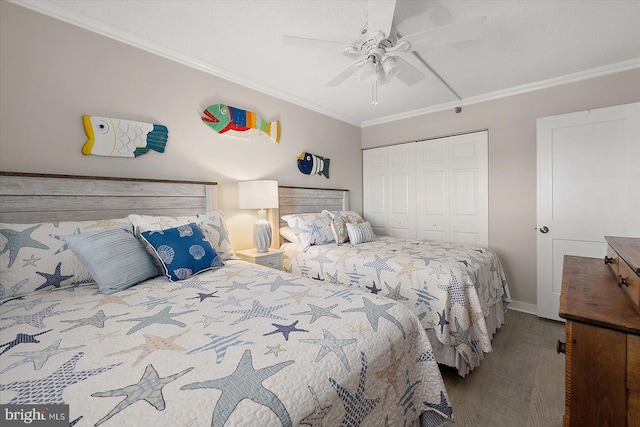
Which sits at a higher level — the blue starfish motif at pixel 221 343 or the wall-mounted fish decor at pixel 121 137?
the wall-mounted fish decor at pixel 121 137

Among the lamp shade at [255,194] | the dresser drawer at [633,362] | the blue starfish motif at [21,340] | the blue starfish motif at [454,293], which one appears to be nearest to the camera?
the dresser drawer at [633,362]

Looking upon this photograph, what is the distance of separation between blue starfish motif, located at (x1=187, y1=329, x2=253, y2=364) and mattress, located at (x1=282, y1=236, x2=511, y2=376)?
1029mm

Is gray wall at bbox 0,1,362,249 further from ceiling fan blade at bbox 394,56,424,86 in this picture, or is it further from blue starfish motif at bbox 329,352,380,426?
blue starfish motif at bbox 329,352,380,426

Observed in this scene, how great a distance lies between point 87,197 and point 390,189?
11.2 feet

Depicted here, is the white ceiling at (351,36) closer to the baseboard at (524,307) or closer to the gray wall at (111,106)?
the gray wall at (111,106)

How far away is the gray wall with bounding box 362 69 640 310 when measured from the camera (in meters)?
2.85

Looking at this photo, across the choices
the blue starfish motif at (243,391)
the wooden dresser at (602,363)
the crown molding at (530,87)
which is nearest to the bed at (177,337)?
the blue starfish motif at (243,391)

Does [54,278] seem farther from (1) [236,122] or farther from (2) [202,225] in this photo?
(1) [236,122]

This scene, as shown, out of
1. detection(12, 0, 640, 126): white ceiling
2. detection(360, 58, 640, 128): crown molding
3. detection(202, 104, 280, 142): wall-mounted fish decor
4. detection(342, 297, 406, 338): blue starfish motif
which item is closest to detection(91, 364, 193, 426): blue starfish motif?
detection(342, 297, 406, 338): blue starfish motif

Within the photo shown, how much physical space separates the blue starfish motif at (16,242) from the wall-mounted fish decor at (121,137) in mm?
696

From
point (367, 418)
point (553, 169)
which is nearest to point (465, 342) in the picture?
point (367, 418)

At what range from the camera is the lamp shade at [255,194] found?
259cm

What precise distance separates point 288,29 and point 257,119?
104 centimetres

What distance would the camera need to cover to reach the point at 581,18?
6.16 ft
